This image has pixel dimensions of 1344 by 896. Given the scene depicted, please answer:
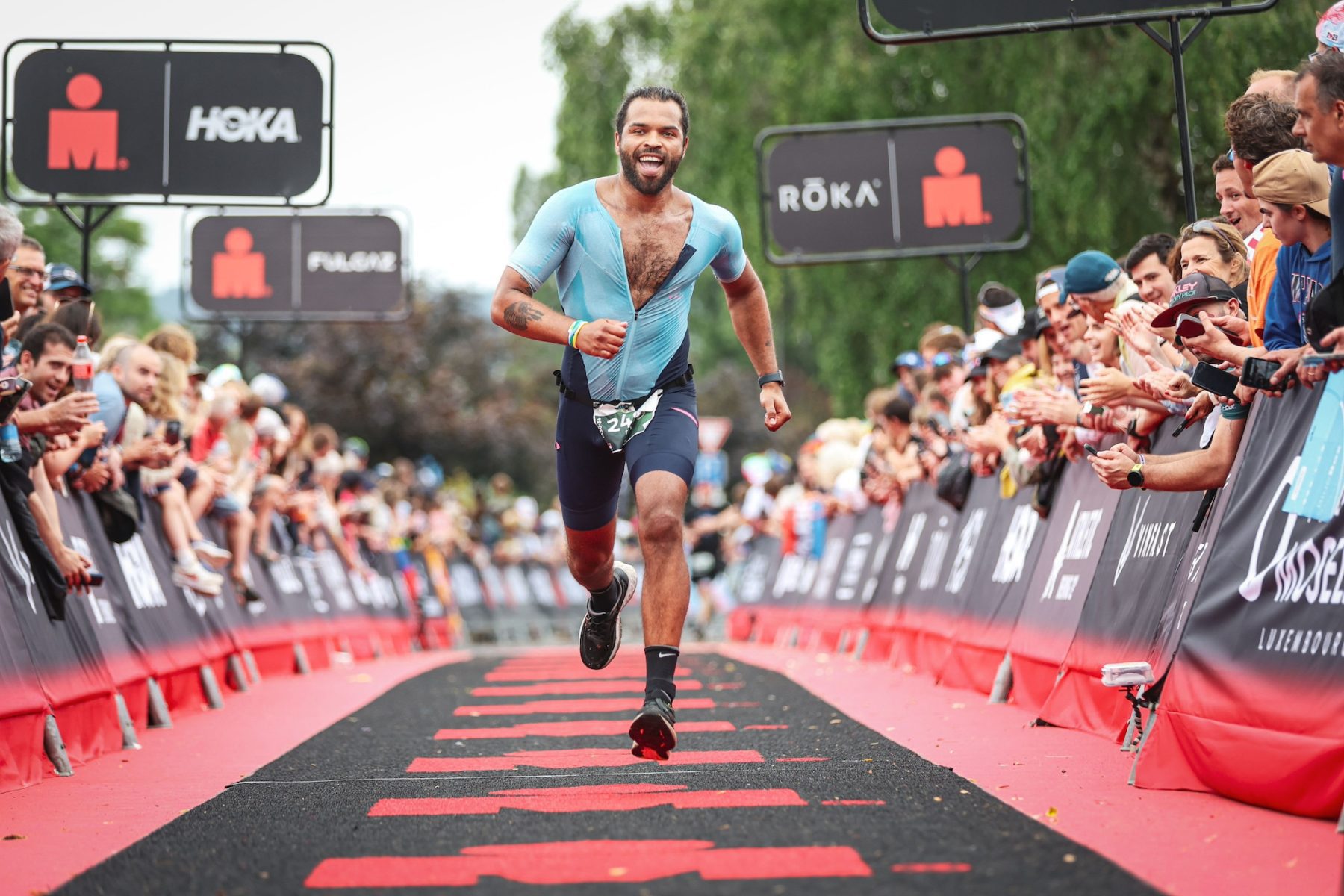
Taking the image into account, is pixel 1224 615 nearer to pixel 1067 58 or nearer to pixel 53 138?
pixel 53 138

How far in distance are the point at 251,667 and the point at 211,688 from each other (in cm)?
210

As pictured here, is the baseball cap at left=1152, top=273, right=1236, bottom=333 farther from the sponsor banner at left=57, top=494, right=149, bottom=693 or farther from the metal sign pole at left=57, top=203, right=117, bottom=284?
the metal sign pole at left=57, top=203, right=117, bottom=284

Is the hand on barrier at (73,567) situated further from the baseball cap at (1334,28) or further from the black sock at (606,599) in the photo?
the baseball cap at (1334,28)

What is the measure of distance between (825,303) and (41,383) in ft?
59.7

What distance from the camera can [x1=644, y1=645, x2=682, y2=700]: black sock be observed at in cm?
593

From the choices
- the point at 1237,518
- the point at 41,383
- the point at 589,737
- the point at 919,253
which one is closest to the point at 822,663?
the point at 919,253

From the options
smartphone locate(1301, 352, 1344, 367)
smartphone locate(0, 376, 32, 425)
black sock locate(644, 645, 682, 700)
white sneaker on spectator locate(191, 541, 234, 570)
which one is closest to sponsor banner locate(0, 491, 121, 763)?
smartphone locate(0, 376, 32, 425)

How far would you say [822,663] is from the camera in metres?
14.5

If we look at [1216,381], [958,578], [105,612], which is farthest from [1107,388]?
[105,612]

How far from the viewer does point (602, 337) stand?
19.9 ft

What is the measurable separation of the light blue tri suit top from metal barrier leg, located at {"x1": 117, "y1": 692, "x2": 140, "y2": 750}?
3.27 m

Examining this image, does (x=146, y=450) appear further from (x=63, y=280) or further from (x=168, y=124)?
(x=168, y=124)

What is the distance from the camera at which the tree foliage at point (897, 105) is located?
17.4 meters

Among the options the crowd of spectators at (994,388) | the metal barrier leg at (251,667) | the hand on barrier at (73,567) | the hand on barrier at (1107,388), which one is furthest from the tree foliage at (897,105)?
the hand on barrier at (73,567)
